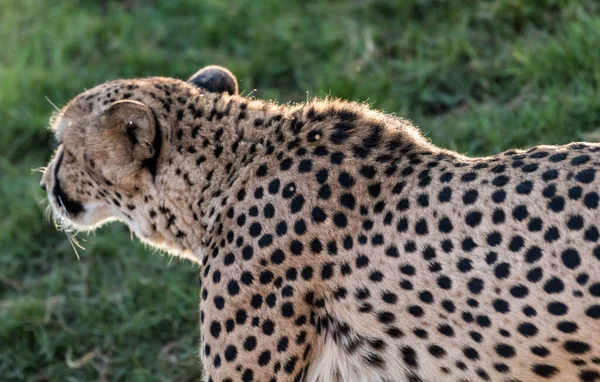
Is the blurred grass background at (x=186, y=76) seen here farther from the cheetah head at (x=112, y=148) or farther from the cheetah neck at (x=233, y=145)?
the cheetah neck at (x=233, y=145)

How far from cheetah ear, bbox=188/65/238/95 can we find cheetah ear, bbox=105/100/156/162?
16.1 inches

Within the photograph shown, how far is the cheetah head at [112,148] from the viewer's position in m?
3.60

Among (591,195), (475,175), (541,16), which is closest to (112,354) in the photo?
(475,175)

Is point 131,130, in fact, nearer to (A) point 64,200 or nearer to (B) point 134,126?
(B) point 134,126

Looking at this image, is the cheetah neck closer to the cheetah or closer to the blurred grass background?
the cheetah

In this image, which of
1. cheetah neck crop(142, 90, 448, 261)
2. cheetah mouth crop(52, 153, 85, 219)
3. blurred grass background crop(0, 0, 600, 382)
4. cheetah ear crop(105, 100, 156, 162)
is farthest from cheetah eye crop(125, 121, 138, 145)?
blurred grass background crop(0, 0, 600, 382)

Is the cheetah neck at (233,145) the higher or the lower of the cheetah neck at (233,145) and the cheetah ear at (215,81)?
the lower

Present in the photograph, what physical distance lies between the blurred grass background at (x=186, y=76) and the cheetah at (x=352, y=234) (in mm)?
785

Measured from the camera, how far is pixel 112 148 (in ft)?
12.0

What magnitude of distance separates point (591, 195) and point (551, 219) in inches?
5.2

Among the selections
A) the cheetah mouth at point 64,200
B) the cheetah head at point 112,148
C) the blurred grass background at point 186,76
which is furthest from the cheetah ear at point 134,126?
the blurred grass background at point 186,76

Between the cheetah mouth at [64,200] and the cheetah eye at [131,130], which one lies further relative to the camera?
the cheetah mouth at [64,200]

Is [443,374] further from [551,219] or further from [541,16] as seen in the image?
[541,16]

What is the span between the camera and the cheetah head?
11.8 ft
